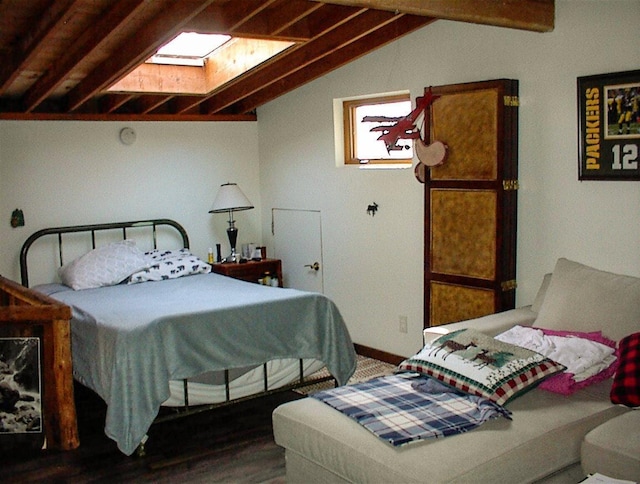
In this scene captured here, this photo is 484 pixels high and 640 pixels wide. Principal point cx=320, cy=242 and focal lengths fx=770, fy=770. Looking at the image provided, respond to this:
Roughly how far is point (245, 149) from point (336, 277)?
1461 millimetres

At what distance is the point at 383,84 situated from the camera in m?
5.38

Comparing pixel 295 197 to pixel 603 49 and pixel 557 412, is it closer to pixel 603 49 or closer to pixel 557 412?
pixel 603 49

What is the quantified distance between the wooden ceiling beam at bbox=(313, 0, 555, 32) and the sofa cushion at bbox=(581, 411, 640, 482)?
195 centimetres

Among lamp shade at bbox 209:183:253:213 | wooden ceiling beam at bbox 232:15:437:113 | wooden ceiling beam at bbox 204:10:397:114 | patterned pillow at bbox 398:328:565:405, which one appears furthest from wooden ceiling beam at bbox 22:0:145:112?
patterned pillow at bbox 398:328:565:405

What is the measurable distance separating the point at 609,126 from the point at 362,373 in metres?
2.38

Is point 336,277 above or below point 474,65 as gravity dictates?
below

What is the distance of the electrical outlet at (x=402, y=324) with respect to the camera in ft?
17.7

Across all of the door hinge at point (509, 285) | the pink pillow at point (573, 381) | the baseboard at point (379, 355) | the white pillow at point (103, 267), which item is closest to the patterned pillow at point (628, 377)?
the pink pillow at point (573, 381)

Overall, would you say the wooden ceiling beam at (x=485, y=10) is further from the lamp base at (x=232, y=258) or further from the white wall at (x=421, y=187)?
the lamp base at (x=232, y=258)

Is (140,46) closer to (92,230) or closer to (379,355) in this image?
(92,230)

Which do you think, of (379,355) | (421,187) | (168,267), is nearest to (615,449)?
(421,187)

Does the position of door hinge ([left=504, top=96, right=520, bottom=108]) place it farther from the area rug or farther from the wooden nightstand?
the wooden nightstand

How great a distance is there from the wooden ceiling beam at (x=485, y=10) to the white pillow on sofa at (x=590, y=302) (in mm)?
1273

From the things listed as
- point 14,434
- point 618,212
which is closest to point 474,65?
point 618,212
